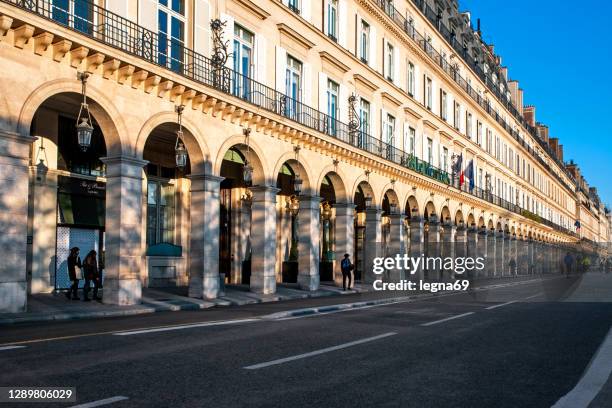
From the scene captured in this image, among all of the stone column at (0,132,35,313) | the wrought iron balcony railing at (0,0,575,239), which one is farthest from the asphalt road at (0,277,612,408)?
the wrought iron balcony railing at (0,0,575,239)

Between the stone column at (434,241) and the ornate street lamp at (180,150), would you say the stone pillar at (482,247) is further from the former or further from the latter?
the ornate street lamp at (180,150)

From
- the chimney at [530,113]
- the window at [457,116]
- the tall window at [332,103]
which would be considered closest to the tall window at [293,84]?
the tall window at [332,103]

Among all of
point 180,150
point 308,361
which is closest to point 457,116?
point 180,150

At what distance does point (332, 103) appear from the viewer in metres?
29.8

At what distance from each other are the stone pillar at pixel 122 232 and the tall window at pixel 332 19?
14950 millimetres

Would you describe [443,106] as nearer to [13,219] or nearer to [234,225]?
[234,225]

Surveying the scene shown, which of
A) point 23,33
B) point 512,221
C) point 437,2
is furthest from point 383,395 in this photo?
point 512,221

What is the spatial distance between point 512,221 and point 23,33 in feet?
184

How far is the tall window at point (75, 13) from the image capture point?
53.8ft

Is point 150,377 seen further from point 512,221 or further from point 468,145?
point 512,221

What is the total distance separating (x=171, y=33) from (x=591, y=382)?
54.2ft

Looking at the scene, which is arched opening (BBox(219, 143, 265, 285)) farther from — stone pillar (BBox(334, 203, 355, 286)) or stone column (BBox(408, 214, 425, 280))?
stone column (BBox(408, 214, 425, 280))

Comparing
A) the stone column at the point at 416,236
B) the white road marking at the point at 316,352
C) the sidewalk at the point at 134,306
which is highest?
the stone column at the point at 416,236

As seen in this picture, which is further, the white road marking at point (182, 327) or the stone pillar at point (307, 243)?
the stone pillar at point (307, 243)
